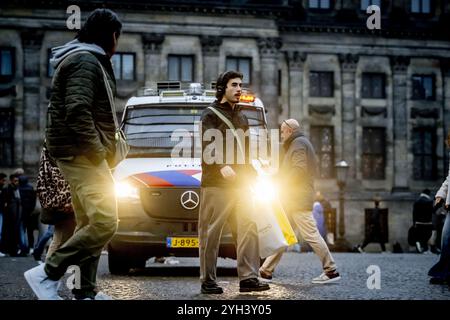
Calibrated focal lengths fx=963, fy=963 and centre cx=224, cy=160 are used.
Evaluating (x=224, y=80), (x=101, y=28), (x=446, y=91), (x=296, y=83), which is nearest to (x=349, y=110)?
(x=296, y=83)

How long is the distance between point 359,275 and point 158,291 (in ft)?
12.3

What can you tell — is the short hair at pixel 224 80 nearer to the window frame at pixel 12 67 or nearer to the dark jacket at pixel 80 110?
the dark jacket at pixel 80 110

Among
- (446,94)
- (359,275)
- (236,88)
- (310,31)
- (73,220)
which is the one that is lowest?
(359,275)

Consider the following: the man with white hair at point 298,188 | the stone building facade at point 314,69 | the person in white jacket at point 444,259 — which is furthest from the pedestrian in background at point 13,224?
the stone building facade at point 314,69

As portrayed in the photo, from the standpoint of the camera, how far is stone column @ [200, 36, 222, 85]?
130ft

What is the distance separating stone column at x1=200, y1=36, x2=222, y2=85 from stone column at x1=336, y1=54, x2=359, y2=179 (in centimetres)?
634

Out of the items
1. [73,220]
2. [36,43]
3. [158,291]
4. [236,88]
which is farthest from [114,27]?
[36,43]

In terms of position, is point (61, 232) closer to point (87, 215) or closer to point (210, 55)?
point (87, 215)

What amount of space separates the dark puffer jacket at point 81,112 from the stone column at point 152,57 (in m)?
32.4

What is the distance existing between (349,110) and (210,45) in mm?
7313

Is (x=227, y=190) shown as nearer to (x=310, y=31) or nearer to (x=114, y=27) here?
(x=114, y=27)

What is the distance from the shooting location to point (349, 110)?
4294 cm

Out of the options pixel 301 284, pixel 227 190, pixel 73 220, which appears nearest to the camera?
pixel 73 220

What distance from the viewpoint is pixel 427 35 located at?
4434 cm
